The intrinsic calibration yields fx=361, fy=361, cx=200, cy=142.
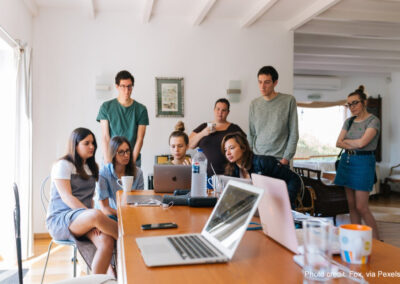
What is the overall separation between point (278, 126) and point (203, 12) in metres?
1.80

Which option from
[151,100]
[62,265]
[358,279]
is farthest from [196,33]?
[358,279]

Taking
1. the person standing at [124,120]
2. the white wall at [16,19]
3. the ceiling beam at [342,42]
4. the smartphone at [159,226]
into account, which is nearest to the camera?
the smartphone at [159,226]

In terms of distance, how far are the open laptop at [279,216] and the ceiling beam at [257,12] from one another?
3.17 m

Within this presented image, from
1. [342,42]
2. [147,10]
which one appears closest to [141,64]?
[147,10]

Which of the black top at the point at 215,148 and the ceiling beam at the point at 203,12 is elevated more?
the ceiling beam at the point at 203,12

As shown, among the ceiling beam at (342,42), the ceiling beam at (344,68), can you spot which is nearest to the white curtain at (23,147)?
→ the ceiling beam at (342,42)

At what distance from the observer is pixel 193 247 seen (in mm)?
1118

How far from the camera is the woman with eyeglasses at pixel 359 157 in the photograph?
11.5 ft

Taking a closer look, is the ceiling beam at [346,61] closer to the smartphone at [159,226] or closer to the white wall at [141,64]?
the white wall at [141,64]

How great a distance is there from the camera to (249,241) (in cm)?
123

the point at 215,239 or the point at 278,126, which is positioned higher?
the point at 278,126

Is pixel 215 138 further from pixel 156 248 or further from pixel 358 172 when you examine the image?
pixel 156 248

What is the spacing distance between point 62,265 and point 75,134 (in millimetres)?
1471

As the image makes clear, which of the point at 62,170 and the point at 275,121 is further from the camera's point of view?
the point at 275,121
